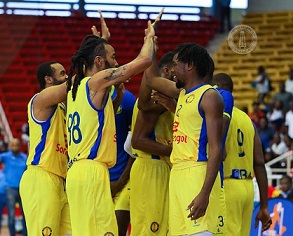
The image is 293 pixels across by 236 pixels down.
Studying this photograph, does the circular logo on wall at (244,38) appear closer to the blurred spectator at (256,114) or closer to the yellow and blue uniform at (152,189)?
the yellow and blue uniform at (152,189)

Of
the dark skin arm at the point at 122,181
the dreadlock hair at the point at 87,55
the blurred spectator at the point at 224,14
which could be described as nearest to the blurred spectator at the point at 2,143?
the blurred spectator at the point at 224,14

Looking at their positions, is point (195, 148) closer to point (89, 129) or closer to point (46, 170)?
point (89, 129)

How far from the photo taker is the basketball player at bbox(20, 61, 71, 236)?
30.6 ft

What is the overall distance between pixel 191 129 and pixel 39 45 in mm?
20086

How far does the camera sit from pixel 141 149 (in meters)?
9.80

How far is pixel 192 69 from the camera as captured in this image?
27.8ft

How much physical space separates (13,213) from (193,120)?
10.2 meters

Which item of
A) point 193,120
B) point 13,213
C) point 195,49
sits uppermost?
point 195,49

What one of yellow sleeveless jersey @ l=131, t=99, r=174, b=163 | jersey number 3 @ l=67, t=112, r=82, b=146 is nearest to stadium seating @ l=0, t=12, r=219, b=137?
yellow sleeveless jersey @ l=131, t=99, r=174, b=163

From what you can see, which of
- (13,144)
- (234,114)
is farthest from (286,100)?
(234,114)

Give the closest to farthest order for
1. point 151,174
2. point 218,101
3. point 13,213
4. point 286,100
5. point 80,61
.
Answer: point 218,101
point 80,61
point 151,174
point 13,213
point 286,100

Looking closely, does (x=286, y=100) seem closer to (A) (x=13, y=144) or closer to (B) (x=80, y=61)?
(A) (x=13, y=144)

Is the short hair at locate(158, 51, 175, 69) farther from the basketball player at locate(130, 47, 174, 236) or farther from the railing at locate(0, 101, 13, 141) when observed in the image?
the railing at locate(0, 101, 13, 141)

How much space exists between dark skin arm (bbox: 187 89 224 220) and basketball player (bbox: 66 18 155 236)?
0.75 meters
